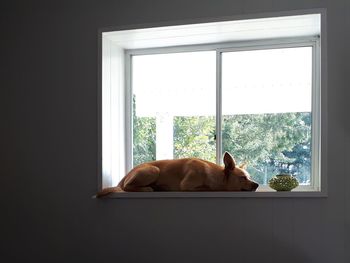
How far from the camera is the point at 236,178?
1985mm

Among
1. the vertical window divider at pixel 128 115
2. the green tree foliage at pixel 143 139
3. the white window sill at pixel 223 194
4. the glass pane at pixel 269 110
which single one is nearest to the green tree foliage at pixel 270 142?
the glass pane at pixel 269 110

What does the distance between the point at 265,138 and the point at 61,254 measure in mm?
1340

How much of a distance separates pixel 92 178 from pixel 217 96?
0.86m

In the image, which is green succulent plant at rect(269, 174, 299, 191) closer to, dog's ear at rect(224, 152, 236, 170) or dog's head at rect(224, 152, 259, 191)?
dog's head at rect(224, 152, 259, 191)

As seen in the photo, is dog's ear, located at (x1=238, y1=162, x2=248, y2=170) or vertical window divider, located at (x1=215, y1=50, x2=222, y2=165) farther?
vertical window divider, located at (x1=215, y1=50, x2=222, y2=165)

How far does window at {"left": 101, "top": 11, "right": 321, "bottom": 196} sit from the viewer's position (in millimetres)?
2109

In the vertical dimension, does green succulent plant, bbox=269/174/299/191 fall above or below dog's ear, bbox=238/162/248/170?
below

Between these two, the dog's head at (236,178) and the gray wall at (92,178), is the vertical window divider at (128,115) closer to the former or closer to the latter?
the gray wall at (92,178)

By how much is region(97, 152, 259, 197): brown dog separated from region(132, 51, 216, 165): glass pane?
181 millimetres

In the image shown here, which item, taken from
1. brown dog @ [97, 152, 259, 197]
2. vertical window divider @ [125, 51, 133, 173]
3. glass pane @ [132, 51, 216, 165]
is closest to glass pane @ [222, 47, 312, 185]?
glass pane @ [132, 51, 216, 165]

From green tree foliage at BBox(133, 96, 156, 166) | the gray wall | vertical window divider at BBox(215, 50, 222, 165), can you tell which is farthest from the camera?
green tree foliage at BBox(133, 96, 156, 166)

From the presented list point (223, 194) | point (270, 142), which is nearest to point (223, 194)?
point (223, 194)

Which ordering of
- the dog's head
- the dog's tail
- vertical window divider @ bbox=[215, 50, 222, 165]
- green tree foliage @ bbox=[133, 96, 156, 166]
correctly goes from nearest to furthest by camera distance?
1. the dog's head
2. the dog's tail
3. vertical window divider @ bbox=[215, 50, 222, 165]
4. green tree foliage @ bbox=[133, 96, 156, 166]

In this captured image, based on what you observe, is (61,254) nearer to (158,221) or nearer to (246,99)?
(158,221)
